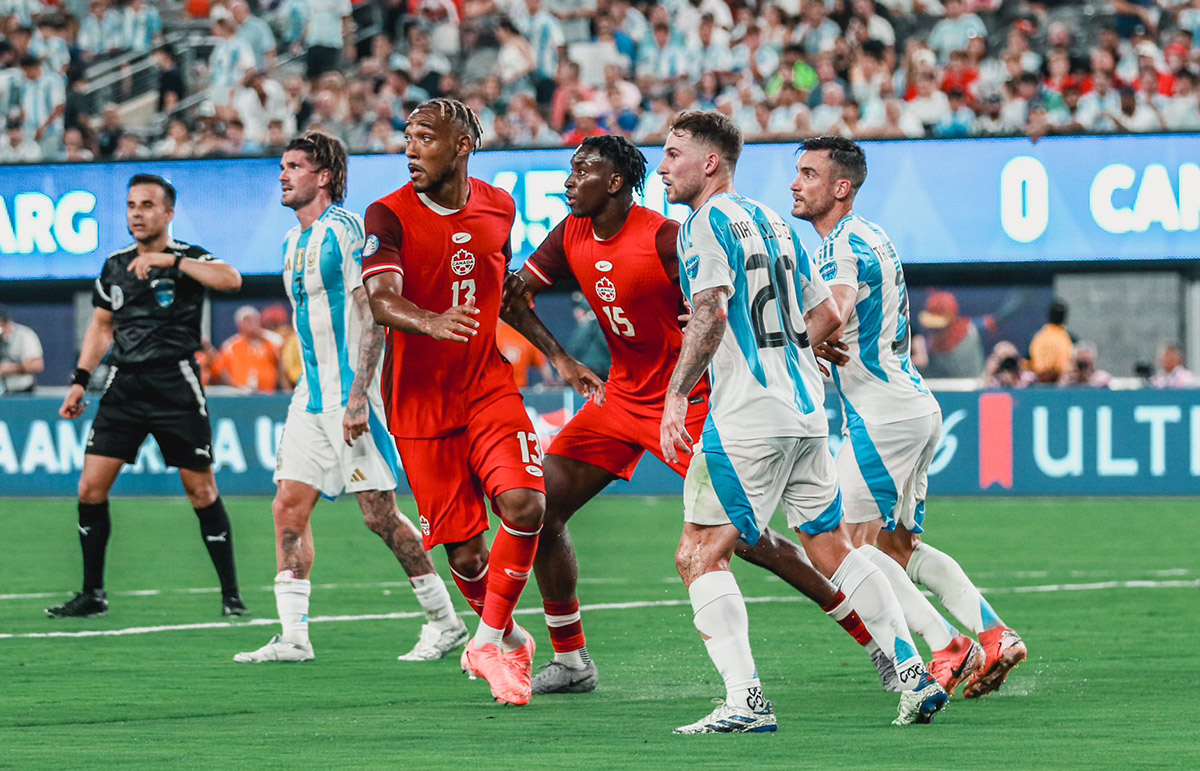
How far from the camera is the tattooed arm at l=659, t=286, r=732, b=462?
6109mm

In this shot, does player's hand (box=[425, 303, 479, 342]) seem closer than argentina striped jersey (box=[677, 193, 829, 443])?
No

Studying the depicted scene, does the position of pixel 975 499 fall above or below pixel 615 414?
below

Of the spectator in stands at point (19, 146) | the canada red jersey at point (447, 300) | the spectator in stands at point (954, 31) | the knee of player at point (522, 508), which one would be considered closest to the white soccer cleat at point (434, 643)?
the canada red jersey at point (447, 300)

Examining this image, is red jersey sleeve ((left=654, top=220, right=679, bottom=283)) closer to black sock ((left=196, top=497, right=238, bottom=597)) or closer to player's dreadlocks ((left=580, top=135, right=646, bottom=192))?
player's dreadlocks ((left=580, top=135, right=646, bottom=192))

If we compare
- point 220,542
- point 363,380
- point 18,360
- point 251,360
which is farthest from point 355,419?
point 18,360

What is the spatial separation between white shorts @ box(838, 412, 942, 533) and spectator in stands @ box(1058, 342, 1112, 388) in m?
12.3

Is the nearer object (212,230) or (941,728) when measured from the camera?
(941,728)

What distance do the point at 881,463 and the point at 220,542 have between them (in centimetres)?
425

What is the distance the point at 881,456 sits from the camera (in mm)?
7418

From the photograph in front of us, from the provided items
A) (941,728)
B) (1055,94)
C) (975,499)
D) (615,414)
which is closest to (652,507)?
(975,499)

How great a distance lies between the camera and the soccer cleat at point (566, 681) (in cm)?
754

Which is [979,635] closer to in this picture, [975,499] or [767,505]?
Result: [767,505]

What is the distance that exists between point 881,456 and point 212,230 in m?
16.2

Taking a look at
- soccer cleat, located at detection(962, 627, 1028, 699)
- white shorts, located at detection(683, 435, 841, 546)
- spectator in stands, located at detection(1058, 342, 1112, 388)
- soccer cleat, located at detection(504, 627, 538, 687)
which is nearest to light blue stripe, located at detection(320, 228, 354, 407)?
soccer cleat, located at detection(504, 627, 538, 687)
